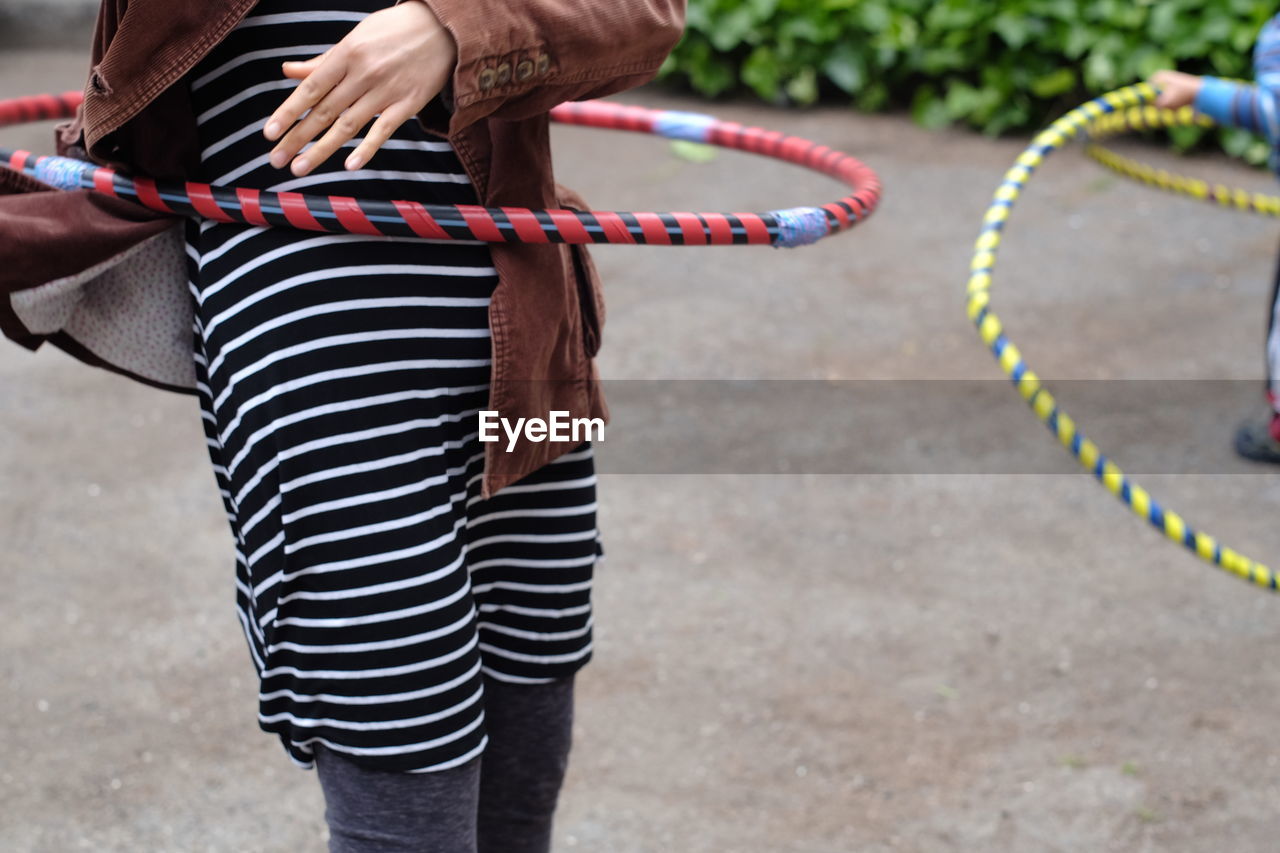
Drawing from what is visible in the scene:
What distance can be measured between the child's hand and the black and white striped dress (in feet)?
7.39

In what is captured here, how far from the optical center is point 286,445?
4.30 feet

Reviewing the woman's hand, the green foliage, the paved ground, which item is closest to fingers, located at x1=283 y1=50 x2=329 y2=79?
the woman's hand

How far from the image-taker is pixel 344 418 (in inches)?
51.6

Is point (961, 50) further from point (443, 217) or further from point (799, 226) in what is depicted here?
point (443, 217)

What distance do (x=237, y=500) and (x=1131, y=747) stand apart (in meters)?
2.00

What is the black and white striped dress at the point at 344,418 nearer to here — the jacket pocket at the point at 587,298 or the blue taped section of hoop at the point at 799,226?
the jacket pocket at the point at 587,298

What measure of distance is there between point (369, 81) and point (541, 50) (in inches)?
6.8

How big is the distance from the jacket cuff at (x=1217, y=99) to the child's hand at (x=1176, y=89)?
3.5 inches

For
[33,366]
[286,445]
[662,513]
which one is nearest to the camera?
[286,445]

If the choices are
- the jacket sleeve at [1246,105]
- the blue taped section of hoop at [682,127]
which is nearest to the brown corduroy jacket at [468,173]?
the blue taped section of hoop at [682,127]

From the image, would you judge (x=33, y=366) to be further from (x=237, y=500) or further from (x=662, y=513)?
(x=237, y=500)

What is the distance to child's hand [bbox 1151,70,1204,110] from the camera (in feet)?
10.1

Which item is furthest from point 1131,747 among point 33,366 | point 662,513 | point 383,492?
point 33,366

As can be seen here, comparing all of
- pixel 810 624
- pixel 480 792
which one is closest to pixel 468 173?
pixel 480 792
